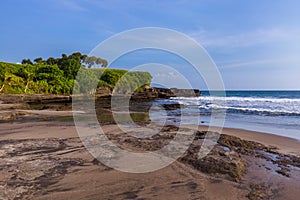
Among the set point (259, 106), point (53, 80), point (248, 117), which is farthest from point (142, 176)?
point (53, 80)

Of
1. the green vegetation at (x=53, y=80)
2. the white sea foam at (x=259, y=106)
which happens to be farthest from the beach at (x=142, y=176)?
the green vegetation at (x=53, y=80)

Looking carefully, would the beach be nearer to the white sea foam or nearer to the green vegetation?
the white sea foam

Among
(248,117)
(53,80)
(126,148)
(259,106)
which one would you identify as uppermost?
(53,80)

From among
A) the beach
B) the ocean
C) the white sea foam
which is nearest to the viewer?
the beach

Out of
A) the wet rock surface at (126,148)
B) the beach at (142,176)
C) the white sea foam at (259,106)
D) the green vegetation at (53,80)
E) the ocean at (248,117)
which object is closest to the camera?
the beach at (142,176)

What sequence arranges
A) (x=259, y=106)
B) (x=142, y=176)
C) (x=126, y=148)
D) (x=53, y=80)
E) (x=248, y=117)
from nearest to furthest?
1. (x=142, y=176)
2. (x=126, y=148)
3. (x=248, y=117)
4. (x=259, y=106)
5. (x=53, y=80)

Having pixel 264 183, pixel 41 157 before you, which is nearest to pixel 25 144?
pixel 41 157

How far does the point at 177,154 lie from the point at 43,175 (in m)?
3.31

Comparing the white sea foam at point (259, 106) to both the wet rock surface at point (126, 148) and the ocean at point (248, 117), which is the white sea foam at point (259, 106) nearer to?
the ocean at point (248, 117)

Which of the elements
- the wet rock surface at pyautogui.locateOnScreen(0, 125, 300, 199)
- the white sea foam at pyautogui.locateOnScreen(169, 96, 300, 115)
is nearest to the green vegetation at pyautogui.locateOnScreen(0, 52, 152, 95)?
the white sea foam at pyautogui.locateOnScreen(169, 96, 300, 115)

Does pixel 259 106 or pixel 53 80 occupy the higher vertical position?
pixel 53 80

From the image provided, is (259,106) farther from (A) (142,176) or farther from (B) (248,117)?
(A) (142,176)

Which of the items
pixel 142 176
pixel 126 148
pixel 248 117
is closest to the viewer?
pixel 142 176

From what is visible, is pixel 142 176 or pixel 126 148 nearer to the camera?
pixel 142 176
